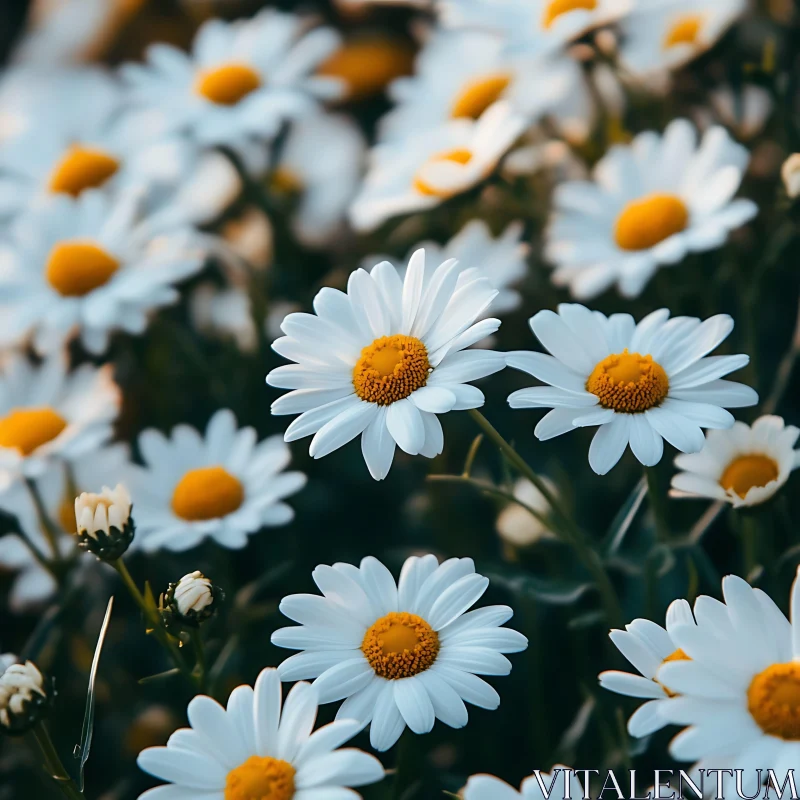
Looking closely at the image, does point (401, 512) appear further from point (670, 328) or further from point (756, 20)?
point (756, 20)

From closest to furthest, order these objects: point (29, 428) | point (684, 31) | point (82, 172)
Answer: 1. point (29, 428)
2. point (684, 31)
3. point (82, 172)

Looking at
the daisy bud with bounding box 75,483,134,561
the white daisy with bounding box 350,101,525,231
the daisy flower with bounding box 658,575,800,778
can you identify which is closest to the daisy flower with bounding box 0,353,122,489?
the daisy bud with bounding box 75,483,134,561

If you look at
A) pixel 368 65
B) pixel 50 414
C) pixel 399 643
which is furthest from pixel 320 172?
pixel 399 643

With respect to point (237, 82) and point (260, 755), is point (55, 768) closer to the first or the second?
point (260, 755)

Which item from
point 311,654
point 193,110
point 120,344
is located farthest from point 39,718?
point 193,110

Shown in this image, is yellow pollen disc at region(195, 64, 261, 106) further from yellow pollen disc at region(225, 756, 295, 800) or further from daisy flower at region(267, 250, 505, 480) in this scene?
yellow pollen disc at region(225, 756, 295, 800)
